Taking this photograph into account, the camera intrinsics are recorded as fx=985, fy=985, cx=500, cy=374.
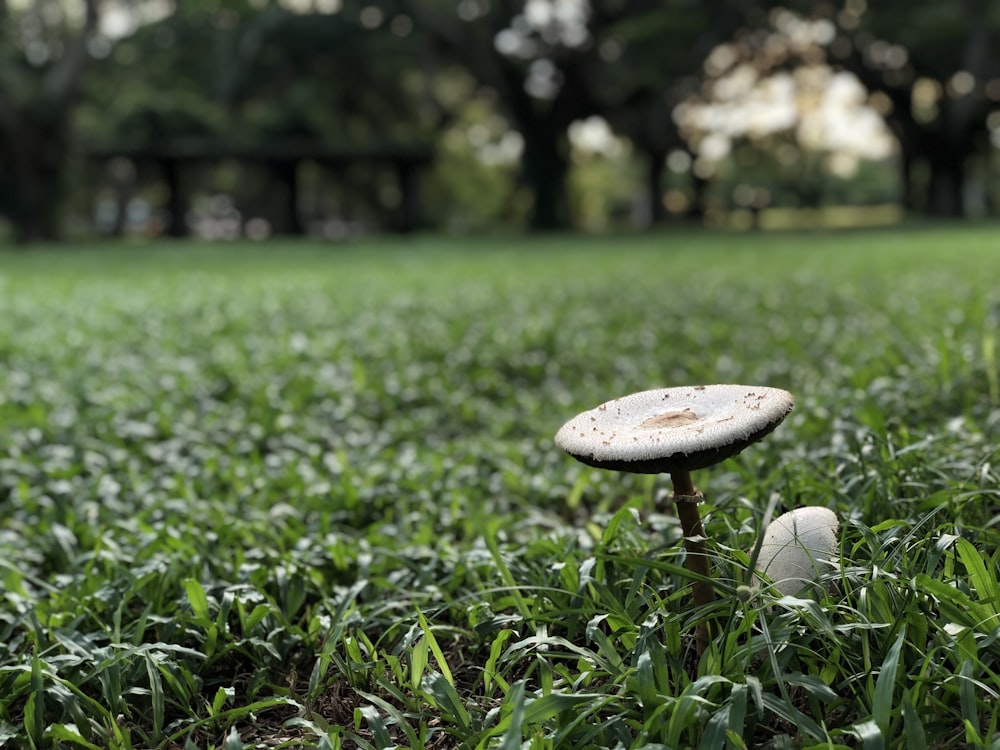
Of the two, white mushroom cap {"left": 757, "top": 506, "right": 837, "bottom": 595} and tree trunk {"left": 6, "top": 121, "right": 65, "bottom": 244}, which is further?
tree trunk {"left": 6, "top": 121, "right": 65, "bottom": 244}

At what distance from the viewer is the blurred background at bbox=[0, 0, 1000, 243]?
24516 millimetres

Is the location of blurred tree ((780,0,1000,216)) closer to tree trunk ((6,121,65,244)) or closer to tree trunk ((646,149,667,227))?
tree trunk ((646,149,667,227))

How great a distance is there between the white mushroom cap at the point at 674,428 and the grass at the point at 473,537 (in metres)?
0.29

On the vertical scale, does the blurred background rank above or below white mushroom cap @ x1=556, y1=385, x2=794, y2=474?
above

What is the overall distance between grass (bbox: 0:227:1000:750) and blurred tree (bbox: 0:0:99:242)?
16483 millimetres

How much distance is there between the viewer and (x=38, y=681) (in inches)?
90.2

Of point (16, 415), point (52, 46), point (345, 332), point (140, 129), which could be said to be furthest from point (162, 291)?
point (140, 129)

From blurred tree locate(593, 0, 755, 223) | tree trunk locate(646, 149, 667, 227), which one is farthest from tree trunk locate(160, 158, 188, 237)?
tree trunk locate(646, 149, 667, 227)

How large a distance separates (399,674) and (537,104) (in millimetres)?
28242

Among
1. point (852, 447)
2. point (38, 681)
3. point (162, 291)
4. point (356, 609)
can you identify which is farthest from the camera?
point (162, 291)

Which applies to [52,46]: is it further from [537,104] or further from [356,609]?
[356,609]

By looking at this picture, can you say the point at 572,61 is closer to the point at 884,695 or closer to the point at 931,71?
the point at 931,71

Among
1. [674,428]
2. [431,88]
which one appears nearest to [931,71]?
[431,88]

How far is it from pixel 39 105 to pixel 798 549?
2447 centimetres
